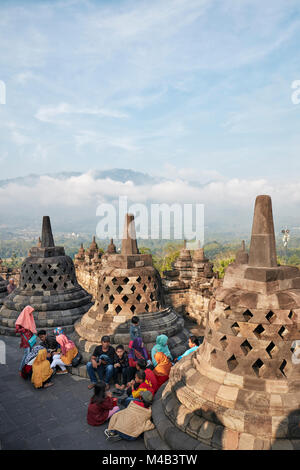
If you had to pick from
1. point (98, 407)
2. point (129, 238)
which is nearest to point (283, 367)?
point (98, 407)

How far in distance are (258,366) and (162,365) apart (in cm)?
241

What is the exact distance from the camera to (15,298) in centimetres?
1071

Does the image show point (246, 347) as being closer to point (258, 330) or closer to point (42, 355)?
point (258, 330)

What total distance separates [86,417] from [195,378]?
7.61 ft

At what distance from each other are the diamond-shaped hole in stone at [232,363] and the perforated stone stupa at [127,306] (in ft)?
11.2

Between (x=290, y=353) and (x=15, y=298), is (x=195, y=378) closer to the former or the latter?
(x=290, y=353)

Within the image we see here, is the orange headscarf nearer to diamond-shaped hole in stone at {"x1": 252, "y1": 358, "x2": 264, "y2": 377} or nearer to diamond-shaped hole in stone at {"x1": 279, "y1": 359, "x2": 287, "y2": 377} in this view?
diamond-shaped hole in stone at {"x1": 252, "y1": 358, "x2": 264, "y2": 377}

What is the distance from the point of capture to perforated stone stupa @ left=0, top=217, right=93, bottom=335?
10.2 m

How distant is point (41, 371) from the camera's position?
22.0 feet

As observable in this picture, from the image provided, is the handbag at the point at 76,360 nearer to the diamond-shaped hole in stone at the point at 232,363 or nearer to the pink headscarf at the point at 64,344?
the pink headscarf at the point at 64,344

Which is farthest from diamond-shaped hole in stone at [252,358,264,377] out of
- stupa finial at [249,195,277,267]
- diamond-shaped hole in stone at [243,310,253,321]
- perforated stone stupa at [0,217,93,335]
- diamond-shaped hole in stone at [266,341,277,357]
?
perforated stone stupa at [0,217,93,335]

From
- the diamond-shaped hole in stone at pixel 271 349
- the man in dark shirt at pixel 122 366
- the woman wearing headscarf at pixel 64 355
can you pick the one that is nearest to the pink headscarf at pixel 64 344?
the woman wearing headscarf at pixel 64 355

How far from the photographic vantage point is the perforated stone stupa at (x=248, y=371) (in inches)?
154
